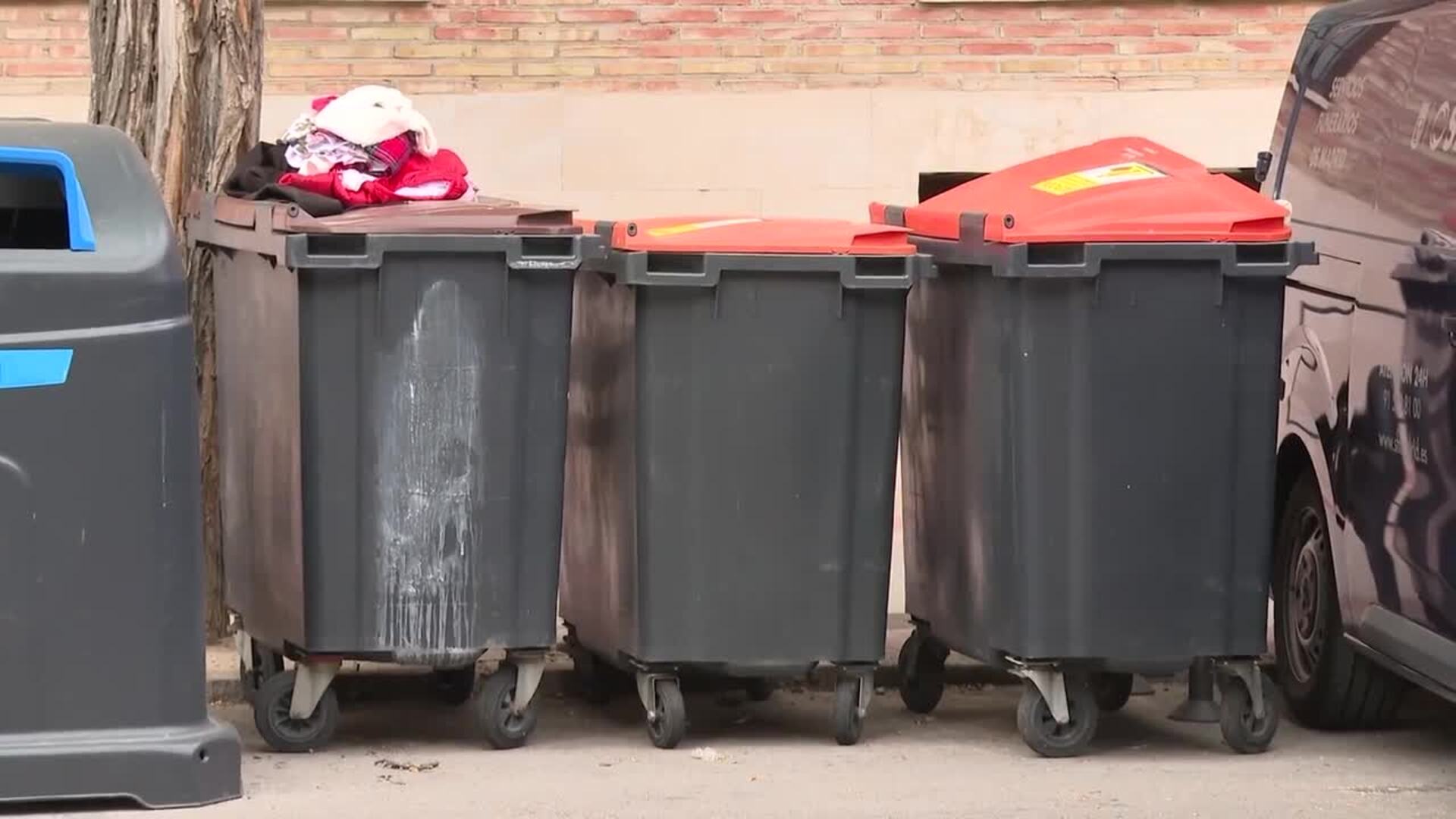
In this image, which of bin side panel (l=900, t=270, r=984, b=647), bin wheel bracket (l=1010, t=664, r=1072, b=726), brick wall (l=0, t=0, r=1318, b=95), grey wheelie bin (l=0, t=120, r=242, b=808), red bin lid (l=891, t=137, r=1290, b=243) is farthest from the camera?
brick wall (l=0, t=0, r=1318, b=95)

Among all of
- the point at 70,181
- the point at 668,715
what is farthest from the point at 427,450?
the point at 70,181

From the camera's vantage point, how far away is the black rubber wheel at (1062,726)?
664cm

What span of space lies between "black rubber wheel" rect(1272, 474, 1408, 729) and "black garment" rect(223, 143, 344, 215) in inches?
114

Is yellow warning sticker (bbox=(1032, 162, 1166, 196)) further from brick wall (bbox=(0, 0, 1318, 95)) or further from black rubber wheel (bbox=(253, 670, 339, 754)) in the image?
brick wall (bbox=(0, 0, 1318, 95))

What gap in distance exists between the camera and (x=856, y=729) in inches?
269

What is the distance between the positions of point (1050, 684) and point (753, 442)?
0.99 meters

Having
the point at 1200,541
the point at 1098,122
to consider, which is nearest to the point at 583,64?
the point at 1098,122

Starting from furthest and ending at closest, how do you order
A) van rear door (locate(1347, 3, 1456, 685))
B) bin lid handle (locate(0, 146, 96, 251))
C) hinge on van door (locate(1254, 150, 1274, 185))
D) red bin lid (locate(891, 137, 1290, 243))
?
hinge on van door (locate(1254, 150, 1274, 185)) < red bin lid (locate(891, 137, 1290, 243)) < van rear door (locate(1347, 3, 1456, 685)) < bin lid handle (locate(0, 146, 96, 251))

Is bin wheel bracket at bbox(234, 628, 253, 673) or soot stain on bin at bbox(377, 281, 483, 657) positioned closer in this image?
soot stain on bin at bbox(377, 281, 483, 657)

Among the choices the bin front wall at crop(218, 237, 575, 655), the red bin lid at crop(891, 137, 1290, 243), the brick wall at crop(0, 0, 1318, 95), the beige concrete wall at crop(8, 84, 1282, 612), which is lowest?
the bin front wall at crop(218, 237, 575, 655)

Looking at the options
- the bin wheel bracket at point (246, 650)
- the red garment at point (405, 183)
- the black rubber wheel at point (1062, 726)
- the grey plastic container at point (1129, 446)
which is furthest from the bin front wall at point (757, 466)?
the bin wheel bracket at point (246, 650)

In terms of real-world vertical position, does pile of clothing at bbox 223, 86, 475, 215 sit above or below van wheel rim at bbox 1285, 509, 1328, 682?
above

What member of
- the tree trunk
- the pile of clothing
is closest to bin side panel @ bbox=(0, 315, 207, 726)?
the pile of clothing

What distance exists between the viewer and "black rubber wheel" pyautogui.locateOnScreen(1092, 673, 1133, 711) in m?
7.28
